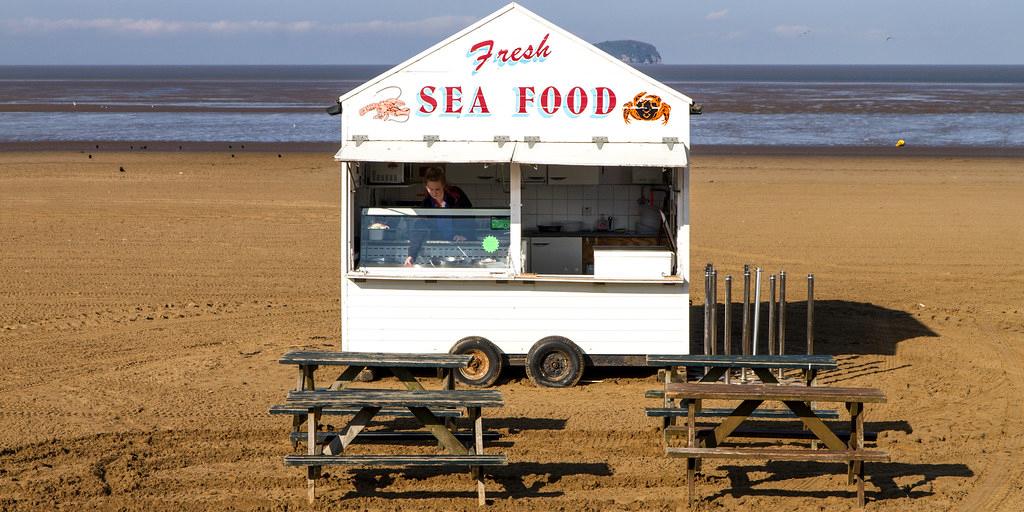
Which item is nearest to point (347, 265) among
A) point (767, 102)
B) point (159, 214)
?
point (159, 214)

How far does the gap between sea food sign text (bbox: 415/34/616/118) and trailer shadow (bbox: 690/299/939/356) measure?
120 inches

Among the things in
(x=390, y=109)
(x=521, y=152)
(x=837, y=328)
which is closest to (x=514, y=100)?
(x=521, y=152)

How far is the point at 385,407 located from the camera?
9031 mm

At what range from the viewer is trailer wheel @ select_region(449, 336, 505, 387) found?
11695 millimetres

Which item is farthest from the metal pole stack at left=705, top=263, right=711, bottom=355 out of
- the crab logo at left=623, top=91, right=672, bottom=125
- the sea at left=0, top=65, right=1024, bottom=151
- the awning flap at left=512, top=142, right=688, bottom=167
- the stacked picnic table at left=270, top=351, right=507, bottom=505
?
the sea at left=0, top=65, right=1024, bottom=151

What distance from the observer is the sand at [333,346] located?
8.96 metres

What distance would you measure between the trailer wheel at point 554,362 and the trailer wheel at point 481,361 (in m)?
0.30

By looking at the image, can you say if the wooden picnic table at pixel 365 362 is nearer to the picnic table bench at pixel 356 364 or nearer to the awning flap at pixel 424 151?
the picnic table bench at pixel 356 364

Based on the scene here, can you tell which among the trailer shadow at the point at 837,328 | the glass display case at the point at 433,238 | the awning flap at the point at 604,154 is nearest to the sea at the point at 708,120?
the trailer shadow at the point at 837,328

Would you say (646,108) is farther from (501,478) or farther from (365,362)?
(501,478)

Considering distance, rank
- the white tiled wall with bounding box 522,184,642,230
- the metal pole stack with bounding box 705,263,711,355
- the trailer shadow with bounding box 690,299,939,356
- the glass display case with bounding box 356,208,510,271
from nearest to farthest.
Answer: the metal pole stack with bounding box 705,263,711,355
the glass display case with bounding box 356,208,510,271
the white tiled wall with bounding box 522,184,642,230
the trailer shadow with bounding box 690,299,939,356

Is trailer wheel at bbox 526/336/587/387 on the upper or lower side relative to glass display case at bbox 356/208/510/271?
lower

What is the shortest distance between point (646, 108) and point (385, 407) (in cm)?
422

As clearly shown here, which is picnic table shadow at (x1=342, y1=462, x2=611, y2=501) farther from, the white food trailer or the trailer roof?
the trailer roof
